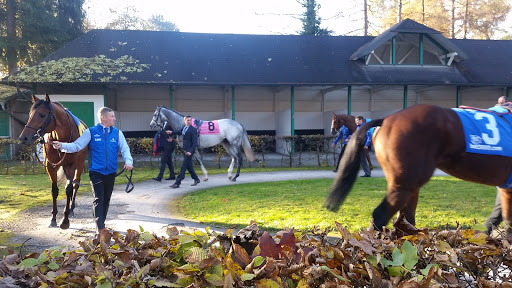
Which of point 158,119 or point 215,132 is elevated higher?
point 158,119

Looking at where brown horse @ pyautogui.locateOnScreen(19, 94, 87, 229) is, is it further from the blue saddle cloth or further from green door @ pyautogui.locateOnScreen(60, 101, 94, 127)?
green door @ pyautogui.locateOnScreen(60, 101, 94, 127)

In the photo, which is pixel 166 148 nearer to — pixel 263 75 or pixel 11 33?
pixel 263 75

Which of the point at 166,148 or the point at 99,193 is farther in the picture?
the point at 166,148

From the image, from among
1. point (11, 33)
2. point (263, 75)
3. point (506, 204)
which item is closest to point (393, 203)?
point (506, 204)

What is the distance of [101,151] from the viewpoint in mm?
5461

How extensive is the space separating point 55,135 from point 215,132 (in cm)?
613

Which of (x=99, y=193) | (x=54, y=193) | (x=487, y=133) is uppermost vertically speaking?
(x=487, y=133)

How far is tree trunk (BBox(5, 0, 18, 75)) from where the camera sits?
75.5 feet

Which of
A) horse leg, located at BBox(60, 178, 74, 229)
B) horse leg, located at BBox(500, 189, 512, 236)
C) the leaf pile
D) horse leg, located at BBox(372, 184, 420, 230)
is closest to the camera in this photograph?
the leaf pile

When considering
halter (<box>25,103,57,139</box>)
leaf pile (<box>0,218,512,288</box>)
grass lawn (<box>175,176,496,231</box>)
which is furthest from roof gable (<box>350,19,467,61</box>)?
leaf pile (<box>0,218,512,288</box>)

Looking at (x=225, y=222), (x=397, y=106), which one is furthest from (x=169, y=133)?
(x=397, y=106)

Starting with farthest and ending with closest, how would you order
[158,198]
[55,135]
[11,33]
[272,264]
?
[11,33] < [158,198] < [55,135] < [272,264]

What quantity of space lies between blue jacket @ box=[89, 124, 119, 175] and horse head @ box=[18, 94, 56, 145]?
3.43ft

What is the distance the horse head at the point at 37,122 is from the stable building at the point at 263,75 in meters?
10.9
